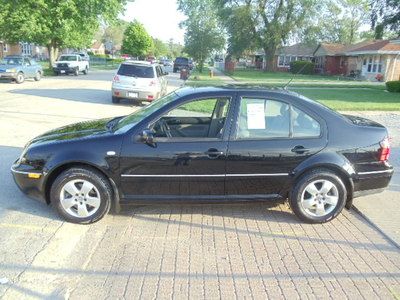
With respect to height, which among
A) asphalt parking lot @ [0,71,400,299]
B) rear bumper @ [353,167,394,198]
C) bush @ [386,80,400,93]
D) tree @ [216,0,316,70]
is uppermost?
tree @ [216,0,316,70]

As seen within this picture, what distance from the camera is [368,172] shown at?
4672 millimetres

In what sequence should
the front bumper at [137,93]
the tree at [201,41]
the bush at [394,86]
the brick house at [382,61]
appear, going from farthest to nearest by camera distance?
1. the tree at [201,41]
2. the brick house at [382,61]
3. the bush at [394,86]
4. the front bumper at [137,93]

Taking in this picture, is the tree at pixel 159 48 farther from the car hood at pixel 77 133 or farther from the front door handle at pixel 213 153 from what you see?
the front door handle at pixel 213 153

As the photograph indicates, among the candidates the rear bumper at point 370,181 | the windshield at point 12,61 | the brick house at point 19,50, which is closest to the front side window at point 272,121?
the rear bumper at point 370,181

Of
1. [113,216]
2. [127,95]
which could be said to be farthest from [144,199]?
[127,95]

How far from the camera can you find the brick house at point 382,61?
37719 millimetres

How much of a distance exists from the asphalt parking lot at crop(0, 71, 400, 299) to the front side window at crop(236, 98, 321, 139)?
43.1 inches

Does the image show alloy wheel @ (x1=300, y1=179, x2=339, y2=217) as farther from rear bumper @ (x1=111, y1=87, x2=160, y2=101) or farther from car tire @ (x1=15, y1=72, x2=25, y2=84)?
car tire @ (x1=15, y1=72, x2=25, y2=84)

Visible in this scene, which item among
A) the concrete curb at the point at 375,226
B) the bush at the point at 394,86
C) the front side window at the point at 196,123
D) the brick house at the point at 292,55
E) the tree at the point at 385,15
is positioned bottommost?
the concrete curb at the point at 375,226

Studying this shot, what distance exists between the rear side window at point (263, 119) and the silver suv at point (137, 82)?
1038cm

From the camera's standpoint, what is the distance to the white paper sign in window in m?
4.48

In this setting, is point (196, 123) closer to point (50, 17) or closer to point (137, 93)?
point (137, 93)

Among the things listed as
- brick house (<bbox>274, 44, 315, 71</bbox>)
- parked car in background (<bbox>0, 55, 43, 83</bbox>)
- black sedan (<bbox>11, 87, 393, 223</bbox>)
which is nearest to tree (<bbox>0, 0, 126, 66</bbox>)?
parked car in background (<bbox>0, 55, 43, 83</bbox>)

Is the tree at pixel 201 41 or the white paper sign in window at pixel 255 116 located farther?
the tree at pixel 201 41
